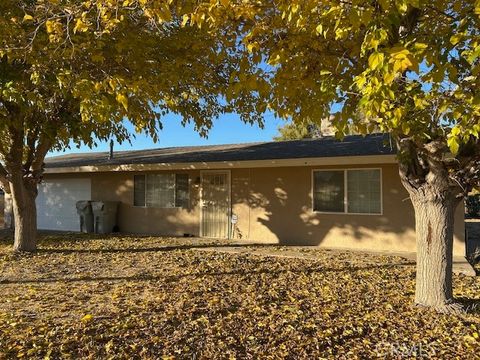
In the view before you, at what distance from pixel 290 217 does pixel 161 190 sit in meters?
4.70

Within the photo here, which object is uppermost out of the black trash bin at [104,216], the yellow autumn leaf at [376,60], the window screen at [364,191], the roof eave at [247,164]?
the yellow autumn leaf at [376,60]

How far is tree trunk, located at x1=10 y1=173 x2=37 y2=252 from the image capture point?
10172 mm

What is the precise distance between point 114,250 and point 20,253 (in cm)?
210

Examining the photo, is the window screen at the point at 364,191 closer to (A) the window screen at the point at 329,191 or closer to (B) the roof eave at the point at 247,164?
(A) the window screen at the point at 329,191

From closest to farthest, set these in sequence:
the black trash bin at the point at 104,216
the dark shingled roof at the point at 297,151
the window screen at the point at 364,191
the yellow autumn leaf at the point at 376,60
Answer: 1. the yellow autumn leaf at the point at 376,60
2. the window screen at the point at 364,191
3. the dark shingled roof at the point at 297,151
4. the black trash bin at the point at 104,216

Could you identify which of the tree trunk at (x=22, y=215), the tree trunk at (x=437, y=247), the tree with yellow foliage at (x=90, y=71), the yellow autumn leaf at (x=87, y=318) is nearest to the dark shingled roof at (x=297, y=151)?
the tree with yellow foliage at (x=90, y=71)

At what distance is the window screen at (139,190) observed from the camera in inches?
583

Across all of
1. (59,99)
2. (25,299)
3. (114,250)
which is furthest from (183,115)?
(25,299)

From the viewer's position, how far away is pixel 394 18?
377 centimetres

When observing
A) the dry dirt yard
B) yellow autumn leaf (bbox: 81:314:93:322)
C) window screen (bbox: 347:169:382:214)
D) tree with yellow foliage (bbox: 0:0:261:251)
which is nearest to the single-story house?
window screen (bbox: 347:169:382:214)

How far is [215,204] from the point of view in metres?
13.4

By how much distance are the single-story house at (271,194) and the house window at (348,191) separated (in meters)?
0.03

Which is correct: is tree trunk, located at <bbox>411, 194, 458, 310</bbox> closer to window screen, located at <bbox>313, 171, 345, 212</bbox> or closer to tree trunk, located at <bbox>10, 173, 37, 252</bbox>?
window screen, located at <bbox>313, 171, 345, 212</bbox>

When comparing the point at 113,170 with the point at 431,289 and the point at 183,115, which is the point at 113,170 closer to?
the point at 183,115
